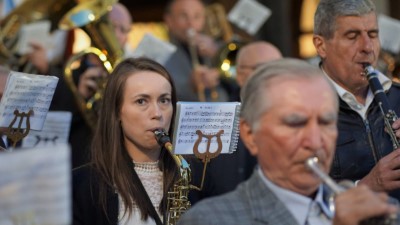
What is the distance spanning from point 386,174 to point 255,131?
1428 mm

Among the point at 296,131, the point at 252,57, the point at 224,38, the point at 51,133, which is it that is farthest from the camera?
the point at 224,38

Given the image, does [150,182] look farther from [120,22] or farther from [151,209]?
[120,22]

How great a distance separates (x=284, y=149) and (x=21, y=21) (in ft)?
18.2

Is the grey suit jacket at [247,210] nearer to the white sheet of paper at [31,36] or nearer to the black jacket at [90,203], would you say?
the black jacket at [90,203]

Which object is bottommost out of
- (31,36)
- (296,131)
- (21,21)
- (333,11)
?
(296,131)

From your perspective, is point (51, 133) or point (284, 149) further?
point (51, 133)

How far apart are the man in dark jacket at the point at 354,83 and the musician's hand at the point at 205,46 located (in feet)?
12.4

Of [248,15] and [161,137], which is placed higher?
[248,15]

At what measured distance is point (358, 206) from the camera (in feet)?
10.4

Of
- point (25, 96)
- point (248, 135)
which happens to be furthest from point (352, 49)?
point (248, 135)

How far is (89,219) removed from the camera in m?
4.77

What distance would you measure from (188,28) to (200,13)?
0.63 ft

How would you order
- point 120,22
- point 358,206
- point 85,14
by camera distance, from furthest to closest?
point 120,22
point 85,14
point 358,206

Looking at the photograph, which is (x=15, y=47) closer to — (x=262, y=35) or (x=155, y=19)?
(x=262, y=35)
